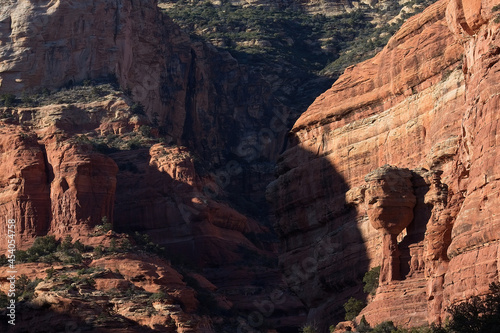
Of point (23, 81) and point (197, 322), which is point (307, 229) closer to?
point (197, 322)

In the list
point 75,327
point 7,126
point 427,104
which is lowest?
point 75,327

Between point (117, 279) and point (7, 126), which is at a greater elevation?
point (7, 126)

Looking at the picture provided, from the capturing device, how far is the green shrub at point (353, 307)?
7869cm

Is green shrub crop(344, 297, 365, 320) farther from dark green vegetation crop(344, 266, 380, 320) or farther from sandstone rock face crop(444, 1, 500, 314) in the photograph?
sandstone rock face crop(444, 1, 500, 314)

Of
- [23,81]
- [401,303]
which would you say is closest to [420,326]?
[401,303]

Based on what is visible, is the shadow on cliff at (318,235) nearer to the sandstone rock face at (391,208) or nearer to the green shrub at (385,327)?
the sandstone rock face at (391,208)

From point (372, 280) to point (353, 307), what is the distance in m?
1.82

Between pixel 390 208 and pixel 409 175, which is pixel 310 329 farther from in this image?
pixel 409 175

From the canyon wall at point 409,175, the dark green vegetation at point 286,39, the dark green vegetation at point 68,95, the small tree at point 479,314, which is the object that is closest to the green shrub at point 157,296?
the canyon wall at point 409,175

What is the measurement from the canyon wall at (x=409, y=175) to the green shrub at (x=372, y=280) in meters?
1.36

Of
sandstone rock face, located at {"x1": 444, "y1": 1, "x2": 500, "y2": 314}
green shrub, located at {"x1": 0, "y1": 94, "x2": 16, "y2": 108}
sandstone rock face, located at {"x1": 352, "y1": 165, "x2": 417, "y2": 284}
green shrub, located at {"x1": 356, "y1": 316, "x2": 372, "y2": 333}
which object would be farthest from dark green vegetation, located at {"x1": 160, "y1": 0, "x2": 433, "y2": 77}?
sandstone rock face, located at {"x1": 444, "y1": 1, "x2": 500, "y2": 314}

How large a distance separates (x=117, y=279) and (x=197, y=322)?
7.14m

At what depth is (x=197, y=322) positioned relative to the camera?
4186 inches

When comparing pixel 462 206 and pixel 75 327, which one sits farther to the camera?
pixel 75 327
